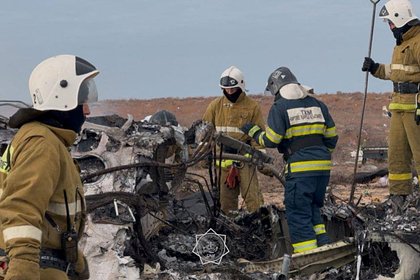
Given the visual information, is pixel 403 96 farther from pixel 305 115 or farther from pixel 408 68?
pixel 305 115

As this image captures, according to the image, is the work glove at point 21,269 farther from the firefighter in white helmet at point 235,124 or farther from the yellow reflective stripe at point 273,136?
the firefighter in white helmet at point 235,124

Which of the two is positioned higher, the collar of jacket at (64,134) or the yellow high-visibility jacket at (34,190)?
the collar of jacket at (64,134)

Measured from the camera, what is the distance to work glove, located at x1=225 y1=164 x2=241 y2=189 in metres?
9.22

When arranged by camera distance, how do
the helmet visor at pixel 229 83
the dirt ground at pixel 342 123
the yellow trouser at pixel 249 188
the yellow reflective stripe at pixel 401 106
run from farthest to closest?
the dirt ground at pixel 342 123 < the helmet visor at pixel 229 83 < the yellow trouser at pixel 249 188 < the yellow reflective stripe at pixel 401 106

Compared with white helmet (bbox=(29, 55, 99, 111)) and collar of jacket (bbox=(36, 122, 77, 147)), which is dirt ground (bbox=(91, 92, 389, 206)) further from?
collar of jacket (bbox=(36, 122, 77, 147))

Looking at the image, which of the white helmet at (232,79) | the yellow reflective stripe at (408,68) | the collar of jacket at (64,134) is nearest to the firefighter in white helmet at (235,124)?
the white helmet at (232,79)

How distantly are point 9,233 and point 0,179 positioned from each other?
0.43 m

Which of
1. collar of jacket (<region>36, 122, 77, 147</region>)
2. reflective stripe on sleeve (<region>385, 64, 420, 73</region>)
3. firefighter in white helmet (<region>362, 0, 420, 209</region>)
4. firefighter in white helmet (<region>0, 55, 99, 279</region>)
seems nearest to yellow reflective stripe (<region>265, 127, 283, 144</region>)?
firefighter in white helmet (<region>362, 0, 420, 209</region>)

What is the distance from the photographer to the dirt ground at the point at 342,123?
13.2 m

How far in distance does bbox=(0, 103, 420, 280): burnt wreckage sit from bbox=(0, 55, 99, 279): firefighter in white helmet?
1762 mm

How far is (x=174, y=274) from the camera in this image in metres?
5.55

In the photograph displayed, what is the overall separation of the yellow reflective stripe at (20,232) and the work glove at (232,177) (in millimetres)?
6137

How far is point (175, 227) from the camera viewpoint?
21.7 ft

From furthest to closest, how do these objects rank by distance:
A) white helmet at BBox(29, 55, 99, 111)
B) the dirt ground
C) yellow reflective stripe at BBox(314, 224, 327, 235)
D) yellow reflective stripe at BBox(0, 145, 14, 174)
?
1. the dirt ground
2. yellow reflective stripe at BBox(314, 224, 327, 235)
3. white helmet at BBox(29, 55, 99, 111)
4. yellow reflective stripe at BBox(0, 145, 14, 174)
